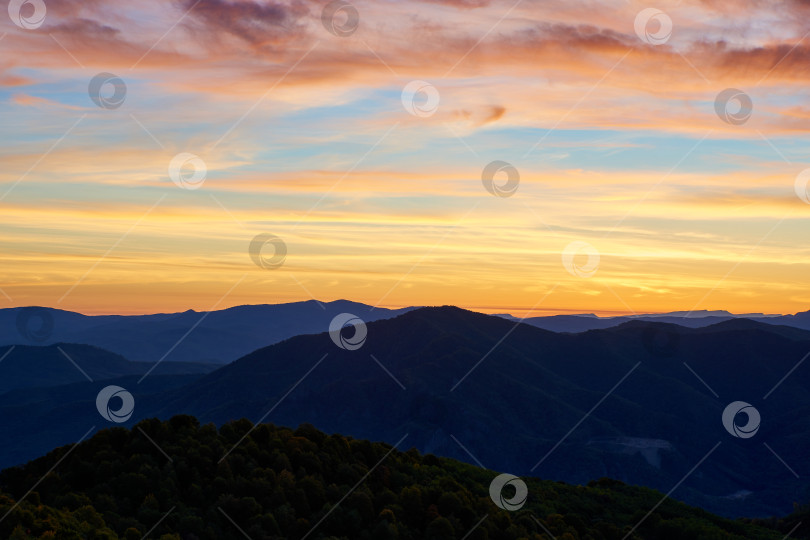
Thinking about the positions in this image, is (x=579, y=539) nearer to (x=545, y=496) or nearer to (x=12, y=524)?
(x=545, y=496)

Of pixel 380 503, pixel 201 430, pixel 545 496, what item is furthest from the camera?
pixel 545 496

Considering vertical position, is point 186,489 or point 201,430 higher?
point 201,430

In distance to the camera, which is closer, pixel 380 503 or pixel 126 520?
pixel 126 520

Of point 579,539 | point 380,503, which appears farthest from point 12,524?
point 579,539

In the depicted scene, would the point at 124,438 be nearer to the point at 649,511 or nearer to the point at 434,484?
the point at 434,484

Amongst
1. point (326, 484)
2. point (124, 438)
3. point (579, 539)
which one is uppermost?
point (124, 438)

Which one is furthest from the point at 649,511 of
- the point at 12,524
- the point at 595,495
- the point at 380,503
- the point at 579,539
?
the point at 12,524

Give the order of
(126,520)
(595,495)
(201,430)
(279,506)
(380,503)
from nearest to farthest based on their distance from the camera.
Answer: (126,520)
(279,506)
(380,503)
(201,430)
(595,495)
